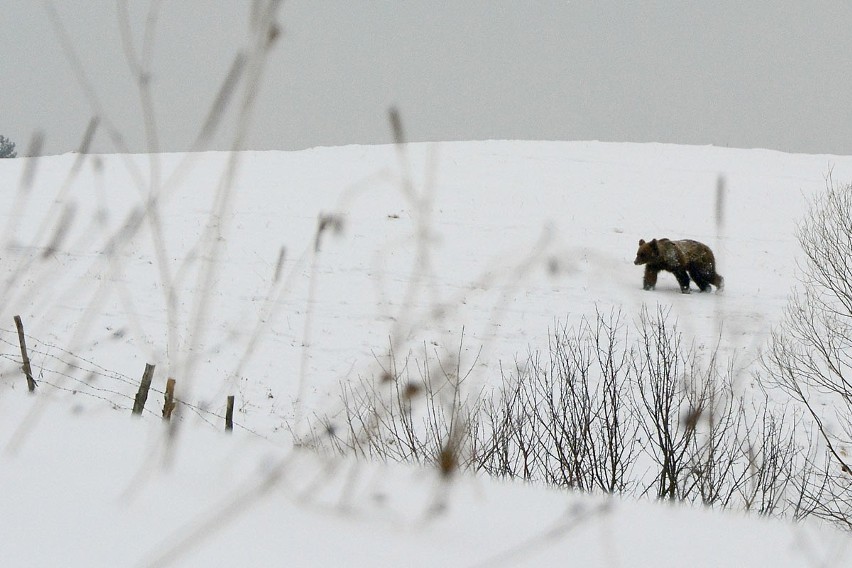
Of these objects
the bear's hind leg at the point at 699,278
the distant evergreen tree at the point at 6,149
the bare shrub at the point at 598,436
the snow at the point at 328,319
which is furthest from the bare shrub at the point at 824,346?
the distant evergreen tree at the point at 6,149

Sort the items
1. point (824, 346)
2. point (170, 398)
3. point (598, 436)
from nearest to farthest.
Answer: point (170, 398), point (598, 436), point (824, 346)

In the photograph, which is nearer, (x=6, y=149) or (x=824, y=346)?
(x=824, y=346)

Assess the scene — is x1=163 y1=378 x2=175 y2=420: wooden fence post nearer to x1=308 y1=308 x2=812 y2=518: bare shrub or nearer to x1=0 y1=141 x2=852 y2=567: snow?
x1=0 y1=141 x2=852 y2=567: snow

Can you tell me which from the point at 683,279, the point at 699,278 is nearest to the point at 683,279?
the point at 683,279

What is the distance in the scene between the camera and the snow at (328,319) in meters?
1.07

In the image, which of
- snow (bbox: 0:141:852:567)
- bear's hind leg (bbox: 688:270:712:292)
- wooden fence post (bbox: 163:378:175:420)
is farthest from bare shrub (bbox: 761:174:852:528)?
wooden fence post (bbox: 163:378:175:420)

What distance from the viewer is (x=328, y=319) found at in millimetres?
16344

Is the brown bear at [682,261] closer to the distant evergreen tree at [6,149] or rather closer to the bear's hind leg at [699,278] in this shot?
the bear's hind leg at [699,278]

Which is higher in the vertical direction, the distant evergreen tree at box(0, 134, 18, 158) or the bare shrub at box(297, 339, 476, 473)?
the distant evergreen tree at box(0, 134, 18, 158)

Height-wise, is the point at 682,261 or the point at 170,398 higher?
the point at 170,398

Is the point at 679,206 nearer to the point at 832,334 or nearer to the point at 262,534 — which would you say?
the point at 832,334

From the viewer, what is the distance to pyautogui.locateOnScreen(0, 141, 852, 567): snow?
3.50ft

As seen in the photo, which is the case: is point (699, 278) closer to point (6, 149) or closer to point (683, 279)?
point (683, 279)

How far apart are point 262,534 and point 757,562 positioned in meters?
0.86
